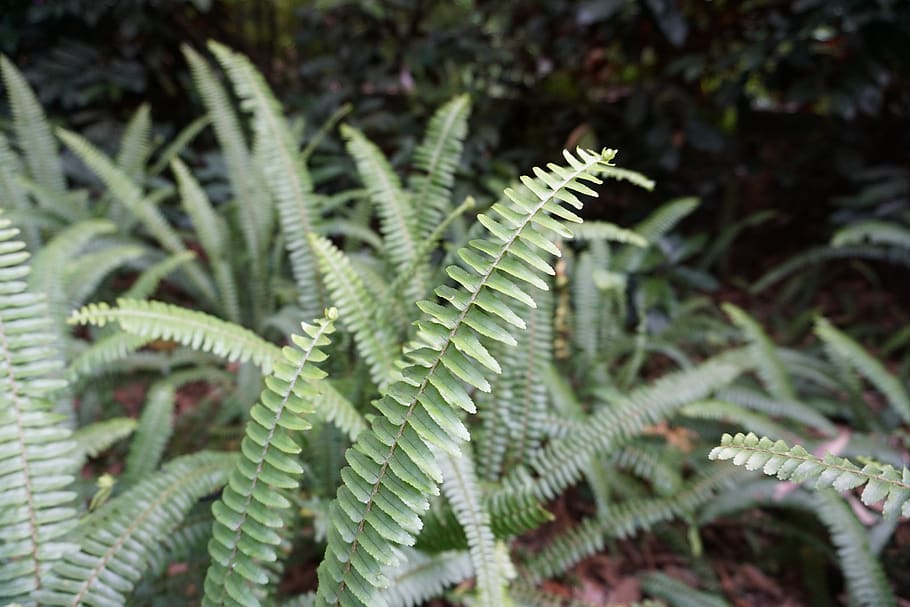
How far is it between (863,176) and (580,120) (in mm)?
1397

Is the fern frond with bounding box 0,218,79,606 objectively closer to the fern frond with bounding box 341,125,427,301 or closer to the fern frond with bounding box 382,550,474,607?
the fern frond with bounding box 382,550,474,607

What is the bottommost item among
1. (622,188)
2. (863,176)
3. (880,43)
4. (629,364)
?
(629,364)

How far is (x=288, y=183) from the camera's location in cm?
186

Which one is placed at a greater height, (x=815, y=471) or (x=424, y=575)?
(x=815, y=471)

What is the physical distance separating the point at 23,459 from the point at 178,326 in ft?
1.23

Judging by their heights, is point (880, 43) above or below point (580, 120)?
above

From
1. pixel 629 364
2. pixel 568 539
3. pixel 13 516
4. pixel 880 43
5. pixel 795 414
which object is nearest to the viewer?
pixel 13 516

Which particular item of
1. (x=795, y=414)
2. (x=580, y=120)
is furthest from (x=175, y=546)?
(x=580, y=120)

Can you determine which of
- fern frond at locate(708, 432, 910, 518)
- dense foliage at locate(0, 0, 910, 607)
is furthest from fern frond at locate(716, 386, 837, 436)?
fern frond at locate(708, 432, 910, 518)

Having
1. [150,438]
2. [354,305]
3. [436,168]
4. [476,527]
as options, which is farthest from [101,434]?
[436,168]

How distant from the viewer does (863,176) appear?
2.88 meters

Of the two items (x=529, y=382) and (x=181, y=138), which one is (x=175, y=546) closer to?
(x=529, y=382)

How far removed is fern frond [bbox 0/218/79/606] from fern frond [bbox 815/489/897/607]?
1881mm

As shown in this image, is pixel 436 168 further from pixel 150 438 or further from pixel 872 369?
pixel 872 369
